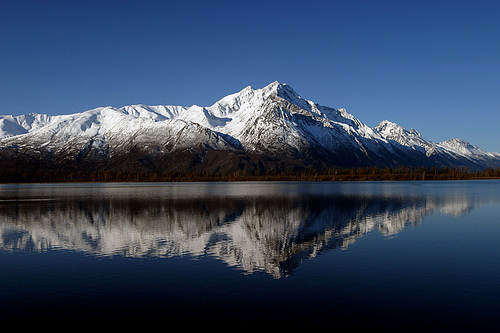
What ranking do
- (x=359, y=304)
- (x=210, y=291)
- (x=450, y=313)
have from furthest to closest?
(x=210, y=291) < (x=359, y=304) < (x=450, y=313)

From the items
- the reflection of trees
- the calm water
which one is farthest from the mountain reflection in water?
the calm water

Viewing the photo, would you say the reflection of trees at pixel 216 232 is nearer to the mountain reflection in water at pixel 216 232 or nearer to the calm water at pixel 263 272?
the mountain reflection in water at pixel 216 232

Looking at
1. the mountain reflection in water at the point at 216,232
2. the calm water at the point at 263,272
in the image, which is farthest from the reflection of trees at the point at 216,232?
the calm water at the point at 263,272

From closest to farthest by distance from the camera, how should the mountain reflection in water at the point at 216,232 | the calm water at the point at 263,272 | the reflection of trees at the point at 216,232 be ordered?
the calm water at the point at 263,272
the mountain reflection in water at the point at 216,232
the reflection of trees at the point at 216,232

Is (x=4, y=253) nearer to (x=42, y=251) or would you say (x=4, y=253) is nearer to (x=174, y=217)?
(x=42, y=251)

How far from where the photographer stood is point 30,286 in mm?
24141

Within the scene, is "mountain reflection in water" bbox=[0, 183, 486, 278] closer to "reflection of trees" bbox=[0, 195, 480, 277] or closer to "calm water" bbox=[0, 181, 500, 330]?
"reflection of trees" bbox=[0, 195, 480, 277]

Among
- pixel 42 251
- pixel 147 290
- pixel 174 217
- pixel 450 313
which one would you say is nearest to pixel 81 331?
pixel 147 290

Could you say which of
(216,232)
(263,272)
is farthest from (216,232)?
(263,272)

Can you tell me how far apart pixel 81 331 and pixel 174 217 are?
1556 inches

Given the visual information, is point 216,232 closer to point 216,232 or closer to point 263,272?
point 216,232

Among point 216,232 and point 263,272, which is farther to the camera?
point 216,232

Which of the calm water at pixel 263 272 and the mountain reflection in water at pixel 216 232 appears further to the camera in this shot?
the mountain reflection in water at pixel 216 232

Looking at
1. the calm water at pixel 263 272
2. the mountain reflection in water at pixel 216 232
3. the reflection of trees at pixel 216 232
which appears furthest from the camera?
the reflection of trees at pixel 216 232
